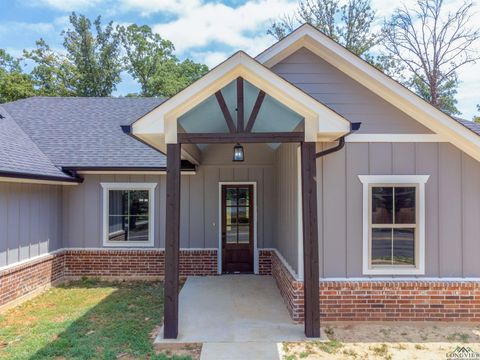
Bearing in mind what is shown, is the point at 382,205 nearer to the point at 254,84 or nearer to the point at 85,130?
the point at 254,84

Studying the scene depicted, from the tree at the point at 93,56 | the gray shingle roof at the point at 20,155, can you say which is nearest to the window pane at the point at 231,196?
the gray shingle roof at the point at 20,155

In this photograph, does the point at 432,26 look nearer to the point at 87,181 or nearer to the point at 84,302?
the point at 87,181

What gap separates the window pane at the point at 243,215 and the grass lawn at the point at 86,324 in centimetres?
265

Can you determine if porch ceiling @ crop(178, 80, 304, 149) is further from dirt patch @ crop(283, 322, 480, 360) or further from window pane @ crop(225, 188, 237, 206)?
dirt patch @ crop(283, 322, 480, 360)

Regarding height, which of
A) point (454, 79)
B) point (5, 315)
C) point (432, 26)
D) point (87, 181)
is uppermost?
point (432, 26)

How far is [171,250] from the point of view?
15.6 ft

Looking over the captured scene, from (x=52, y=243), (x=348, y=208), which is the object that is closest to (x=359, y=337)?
(x=348, y=208)

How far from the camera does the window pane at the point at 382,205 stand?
5609 millimetres

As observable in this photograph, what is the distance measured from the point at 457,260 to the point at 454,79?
1843 centimetres

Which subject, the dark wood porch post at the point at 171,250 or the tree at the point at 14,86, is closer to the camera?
the dark wood porch post at the point at 171,250

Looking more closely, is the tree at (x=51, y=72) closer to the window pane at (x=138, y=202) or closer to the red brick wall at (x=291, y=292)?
the window pane at (x=138, y=202)

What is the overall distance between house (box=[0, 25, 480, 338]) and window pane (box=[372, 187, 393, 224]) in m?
0.02

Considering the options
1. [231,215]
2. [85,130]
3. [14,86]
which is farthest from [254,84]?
[14,86]

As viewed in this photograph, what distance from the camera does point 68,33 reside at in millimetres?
26766
